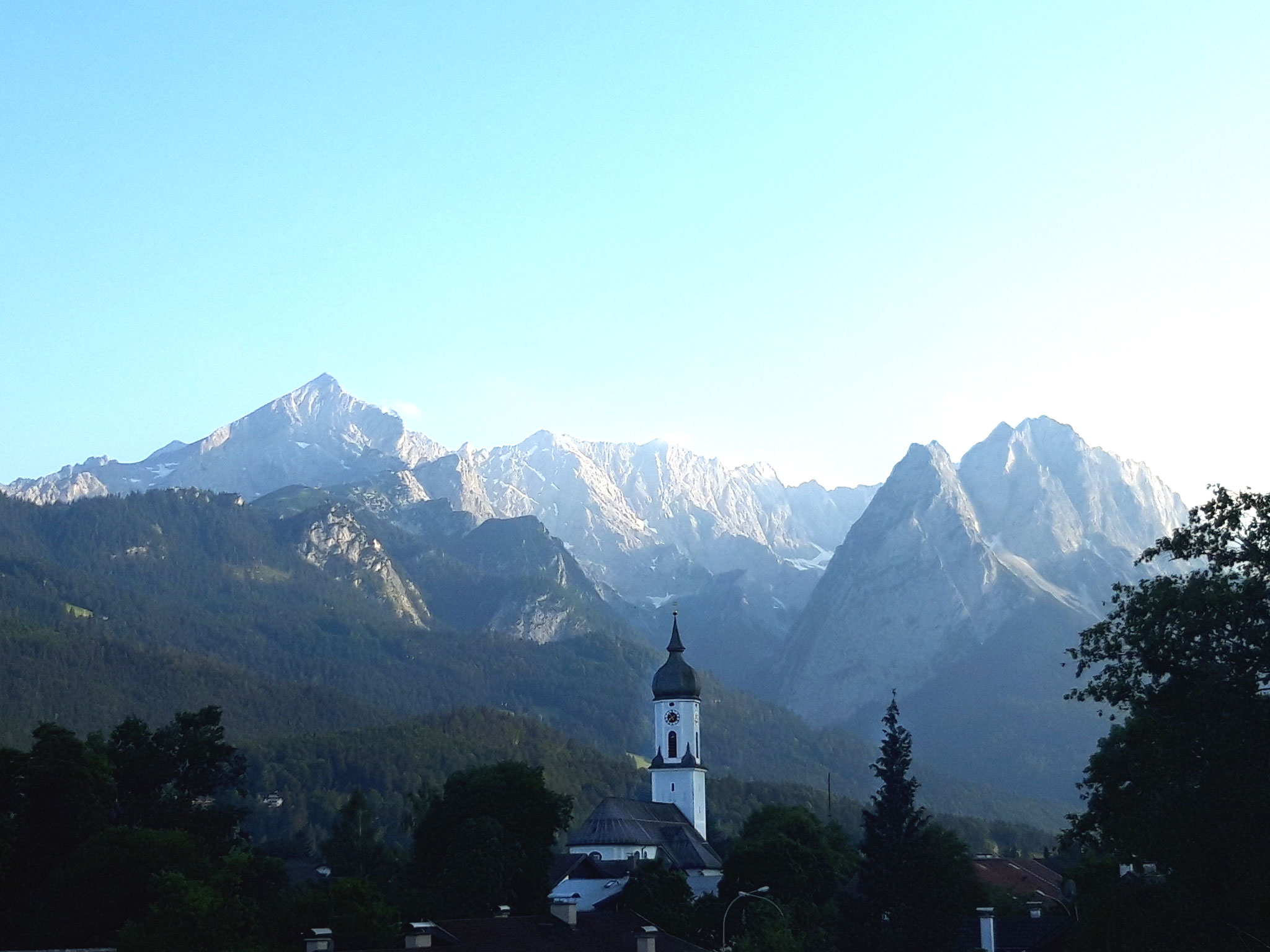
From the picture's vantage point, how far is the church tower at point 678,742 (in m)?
154

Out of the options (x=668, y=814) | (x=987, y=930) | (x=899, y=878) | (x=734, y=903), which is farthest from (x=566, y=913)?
(x=668, y=814)

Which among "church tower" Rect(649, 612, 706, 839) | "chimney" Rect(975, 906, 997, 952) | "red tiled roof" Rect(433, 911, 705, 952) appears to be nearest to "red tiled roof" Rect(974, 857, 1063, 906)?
"church tower" Rect(649, 612, 706, 839)

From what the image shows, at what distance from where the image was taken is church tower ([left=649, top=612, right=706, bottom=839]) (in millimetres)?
153625

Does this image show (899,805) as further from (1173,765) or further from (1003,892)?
(1003,892)

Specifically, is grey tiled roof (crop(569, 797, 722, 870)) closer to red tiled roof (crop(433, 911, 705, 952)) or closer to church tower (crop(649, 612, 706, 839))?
church tower (crop(649, 612, 706, 839))

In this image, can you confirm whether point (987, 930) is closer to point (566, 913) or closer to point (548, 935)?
point (566, 913)

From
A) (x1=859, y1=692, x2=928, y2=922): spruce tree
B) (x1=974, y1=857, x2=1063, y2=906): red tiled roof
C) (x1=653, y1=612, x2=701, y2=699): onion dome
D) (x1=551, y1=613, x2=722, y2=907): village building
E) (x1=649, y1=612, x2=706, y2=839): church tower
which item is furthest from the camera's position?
(x1=653, y1=612, x2=701, y2=699): onion dome

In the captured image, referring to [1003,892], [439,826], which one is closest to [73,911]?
[439,826]

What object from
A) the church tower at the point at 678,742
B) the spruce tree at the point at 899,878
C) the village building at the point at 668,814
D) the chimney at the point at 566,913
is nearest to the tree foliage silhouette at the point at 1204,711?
the spruce tree at the point at 899,878

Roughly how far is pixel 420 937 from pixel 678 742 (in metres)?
87.1

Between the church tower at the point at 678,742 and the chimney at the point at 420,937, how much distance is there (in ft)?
266

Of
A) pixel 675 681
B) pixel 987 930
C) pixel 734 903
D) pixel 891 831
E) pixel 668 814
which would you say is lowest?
pixel 987 930

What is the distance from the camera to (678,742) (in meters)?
157

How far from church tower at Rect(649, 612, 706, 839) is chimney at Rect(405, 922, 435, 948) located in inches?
3188
